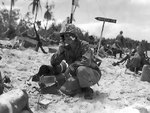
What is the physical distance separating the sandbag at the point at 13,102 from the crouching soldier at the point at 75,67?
1.20m

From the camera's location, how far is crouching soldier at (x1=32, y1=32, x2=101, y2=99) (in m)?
4.47

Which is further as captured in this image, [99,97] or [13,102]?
[99,97]

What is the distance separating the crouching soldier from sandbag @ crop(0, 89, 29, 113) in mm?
1204

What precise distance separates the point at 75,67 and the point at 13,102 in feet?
5.29

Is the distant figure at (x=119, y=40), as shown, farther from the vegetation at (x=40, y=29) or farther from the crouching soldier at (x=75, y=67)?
the crouching soldier at (x=75, y=67)

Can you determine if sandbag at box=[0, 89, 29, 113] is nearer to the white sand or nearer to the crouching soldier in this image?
the white sand

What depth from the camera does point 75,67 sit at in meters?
4.55

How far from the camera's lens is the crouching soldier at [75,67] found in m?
4.47

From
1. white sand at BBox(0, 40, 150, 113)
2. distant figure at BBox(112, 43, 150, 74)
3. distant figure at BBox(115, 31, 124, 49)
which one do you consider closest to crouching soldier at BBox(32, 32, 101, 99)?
white sand at BBox(0, 40, 150, 113)

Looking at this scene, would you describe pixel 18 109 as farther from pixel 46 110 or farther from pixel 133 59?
pixel 133 59

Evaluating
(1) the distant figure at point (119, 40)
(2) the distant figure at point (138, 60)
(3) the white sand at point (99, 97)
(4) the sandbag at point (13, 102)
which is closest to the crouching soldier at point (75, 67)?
(3) the white sand at point (99, 97)

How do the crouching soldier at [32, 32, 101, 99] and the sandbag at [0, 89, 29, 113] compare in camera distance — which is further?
the crouching soldier at [32, 32, 101, 99]

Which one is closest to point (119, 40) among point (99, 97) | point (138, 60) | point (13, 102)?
point (138, 60)

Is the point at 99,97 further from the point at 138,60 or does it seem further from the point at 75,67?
the point at 138,60
